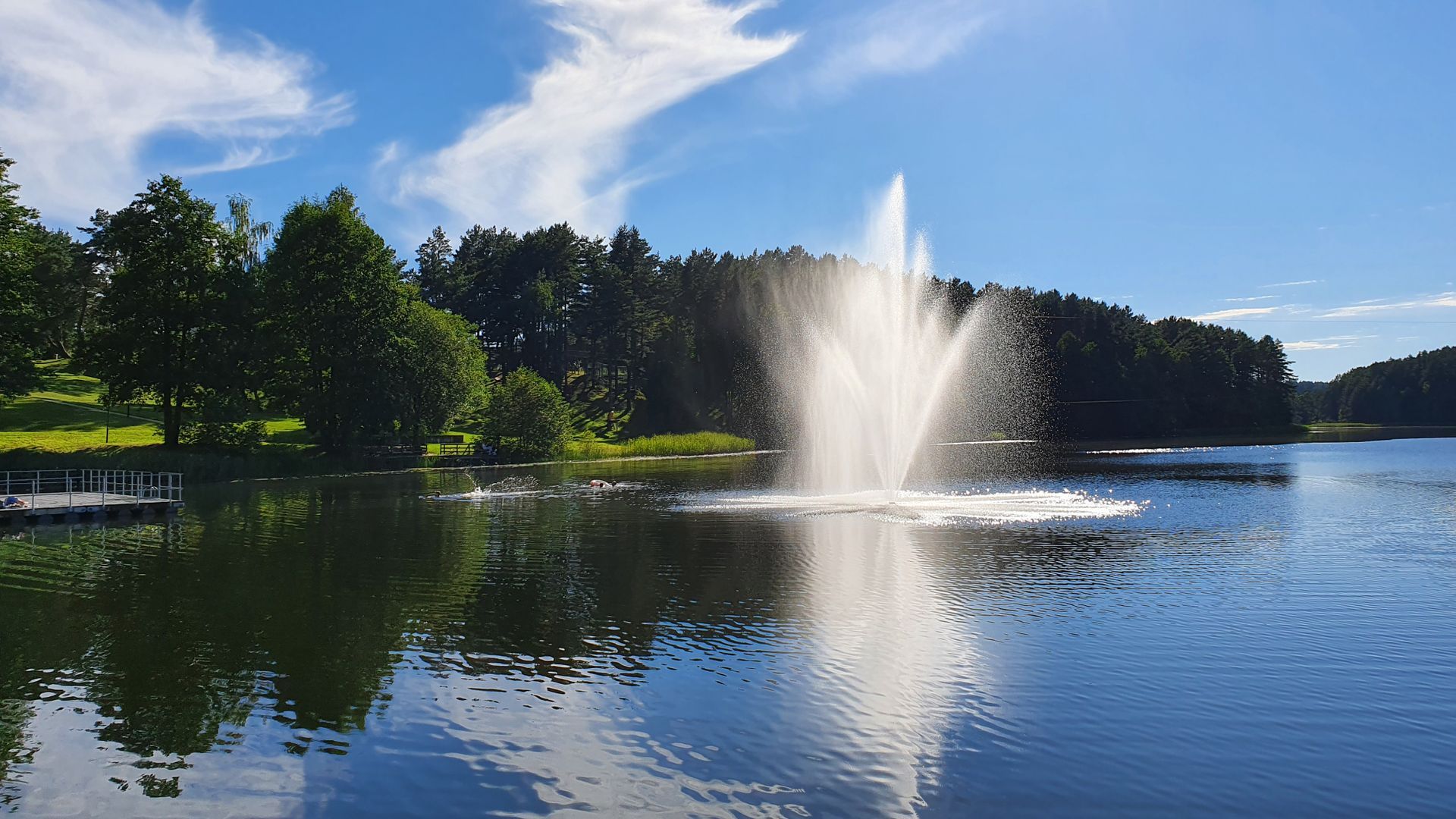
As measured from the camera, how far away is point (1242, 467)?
8194cm

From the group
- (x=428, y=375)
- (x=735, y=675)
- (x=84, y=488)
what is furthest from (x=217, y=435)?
(x=735, y=675)

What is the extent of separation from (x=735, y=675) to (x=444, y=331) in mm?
79098

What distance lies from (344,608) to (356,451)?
61101 millimetres

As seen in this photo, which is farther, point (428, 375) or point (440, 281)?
point (440, 281)

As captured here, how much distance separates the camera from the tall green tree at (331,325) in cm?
8025

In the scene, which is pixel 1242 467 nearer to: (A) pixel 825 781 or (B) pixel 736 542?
(B) pixel 736 542

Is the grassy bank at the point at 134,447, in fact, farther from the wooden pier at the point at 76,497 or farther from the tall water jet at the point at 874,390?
the tall water jet at the point at 874,390

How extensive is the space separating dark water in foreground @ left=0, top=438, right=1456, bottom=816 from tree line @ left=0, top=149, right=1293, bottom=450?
144ft

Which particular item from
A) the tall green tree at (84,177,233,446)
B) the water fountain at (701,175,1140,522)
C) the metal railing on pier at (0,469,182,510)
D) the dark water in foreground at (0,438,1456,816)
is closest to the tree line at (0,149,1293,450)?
the tall green tree at (84,177,233,446)

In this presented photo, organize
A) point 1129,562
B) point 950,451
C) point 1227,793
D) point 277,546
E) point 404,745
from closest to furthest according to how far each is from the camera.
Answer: point 1227,793 → point 404,745 → point 1129,562 → point 277,546 → point 950,451

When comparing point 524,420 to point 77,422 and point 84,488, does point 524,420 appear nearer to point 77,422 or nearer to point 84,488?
point 77,422

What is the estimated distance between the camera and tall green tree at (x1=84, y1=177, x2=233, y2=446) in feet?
241

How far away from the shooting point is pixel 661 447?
107m

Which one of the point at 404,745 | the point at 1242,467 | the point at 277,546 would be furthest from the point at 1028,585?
the point at 1242,467
